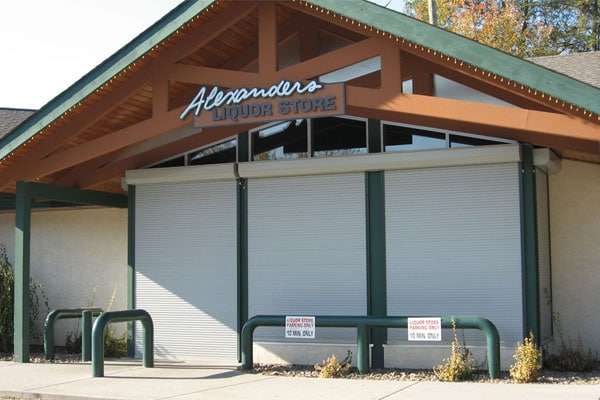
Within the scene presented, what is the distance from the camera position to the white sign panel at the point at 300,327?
38.8ft

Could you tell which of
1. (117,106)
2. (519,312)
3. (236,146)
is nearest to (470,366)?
(519,312)

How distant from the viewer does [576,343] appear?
12.8 metres

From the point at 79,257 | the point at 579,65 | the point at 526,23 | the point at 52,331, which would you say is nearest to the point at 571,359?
the point at 579,65

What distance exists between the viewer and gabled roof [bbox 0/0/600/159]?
9.70 metres

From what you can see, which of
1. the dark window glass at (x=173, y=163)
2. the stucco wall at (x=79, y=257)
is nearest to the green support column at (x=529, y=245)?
the dark window glass at (x=173, y=163)

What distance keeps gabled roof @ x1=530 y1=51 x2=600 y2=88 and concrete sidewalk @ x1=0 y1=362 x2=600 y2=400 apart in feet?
19.3

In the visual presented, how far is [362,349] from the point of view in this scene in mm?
11609

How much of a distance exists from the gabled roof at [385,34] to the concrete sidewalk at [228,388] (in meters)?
3.35

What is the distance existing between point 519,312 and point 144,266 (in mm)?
6282

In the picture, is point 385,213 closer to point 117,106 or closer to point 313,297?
point 313,297

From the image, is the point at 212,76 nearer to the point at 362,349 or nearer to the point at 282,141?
the point at 282,141

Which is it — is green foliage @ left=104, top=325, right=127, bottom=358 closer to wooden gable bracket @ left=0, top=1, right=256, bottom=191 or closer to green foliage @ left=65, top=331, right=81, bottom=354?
green foliage @ left=65, top=331, right=81, bottom=354

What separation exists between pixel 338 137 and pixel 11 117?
996 cm

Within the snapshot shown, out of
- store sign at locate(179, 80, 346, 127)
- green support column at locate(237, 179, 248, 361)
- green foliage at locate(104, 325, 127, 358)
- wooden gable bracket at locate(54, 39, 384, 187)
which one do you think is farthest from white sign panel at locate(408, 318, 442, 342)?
green foliage at locate(104, 325, 127, 358)
